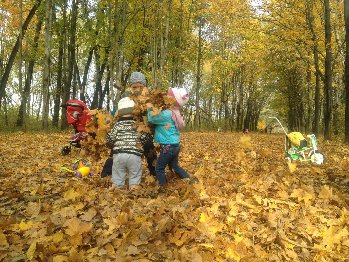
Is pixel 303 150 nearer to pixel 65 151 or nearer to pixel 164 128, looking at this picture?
pixel 164 128

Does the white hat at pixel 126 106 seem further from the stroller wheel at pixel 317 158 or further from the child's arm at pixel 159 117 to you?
the stroller wheel at pixel 317 158

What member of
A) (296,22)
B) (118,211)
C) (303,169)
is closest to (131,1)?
(296,22)

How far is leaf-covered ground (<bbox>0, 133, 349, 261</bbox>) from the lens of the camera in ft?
9.78

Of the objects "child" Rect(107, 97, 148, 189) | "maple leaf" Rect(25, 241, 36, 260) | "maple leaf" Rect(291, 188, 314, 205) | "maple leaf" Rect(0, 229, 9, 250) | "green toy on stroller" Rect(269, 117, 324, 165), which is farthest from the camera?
"green toy on stroller" Rect(269, 117, 324, 165)

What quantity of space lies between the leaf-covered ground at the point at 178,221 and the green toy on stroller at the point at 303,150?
154 centimetres

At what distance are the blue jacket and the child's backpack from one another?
12.1 feet

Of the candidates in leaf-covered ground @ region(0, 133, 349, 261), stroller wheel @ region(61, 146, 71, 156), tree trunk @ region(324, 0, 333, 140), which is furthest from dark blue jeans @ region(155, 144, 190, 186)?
tree trunk @ region(324, 0, 333, 140)

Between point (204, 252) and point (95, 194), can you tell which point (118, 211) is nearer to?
point (95, 194)

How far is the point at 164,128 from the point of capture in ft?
16.8

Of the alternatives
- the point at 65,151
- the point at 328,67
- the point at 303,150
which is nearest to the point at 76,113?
the point at 65,151

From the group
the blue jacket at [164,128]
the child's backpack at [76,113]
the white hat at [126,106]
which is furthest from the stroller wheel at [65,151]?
the blue jacket at [164,128]

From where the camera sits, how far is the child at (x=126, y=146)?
16.5ft

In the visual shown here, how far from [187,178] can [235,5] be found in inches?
752

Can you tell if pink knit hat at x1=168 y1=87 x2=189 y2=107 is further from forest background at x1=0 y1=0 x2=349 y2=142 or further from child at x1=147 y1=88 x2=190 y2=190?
forest background at x1=0 y1=0 x2=349 y2=142
